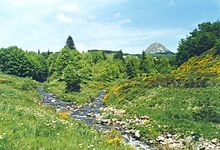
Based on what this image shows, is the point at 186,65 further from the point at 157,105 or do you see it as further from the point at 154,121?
the point at 154,121

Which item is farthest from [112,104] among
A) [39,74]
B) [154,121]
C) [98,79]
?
[39,74]

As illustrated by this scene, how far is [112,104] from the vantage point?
190 feet

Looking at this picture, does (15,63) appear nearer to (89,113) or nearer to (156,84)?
(156,84)

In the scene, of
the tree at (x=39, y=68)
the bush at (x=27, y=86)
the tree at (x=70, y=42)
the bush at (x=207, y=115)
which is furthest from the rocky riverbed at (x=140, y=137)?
the tree at (x=70, y=42)

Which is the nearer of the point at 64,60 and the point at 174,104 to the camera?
the point at 174,104

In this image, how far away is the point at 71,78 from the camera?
70500mm

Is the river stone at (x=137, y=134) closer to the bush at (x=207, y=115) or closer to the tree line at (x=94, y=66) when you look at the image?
the bush at (x=207, y=115)

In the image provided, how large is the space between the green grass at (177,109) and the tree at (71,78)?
15.1 metres

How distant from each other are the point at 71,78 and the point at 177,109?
32.8 meters

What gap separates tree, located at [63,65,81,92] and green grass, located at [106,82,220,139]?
15.1m

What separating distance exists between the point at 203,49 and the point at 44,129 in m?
76.3

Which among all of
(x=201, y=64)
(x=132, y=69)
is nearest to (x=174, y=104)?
(x=201, y=64)

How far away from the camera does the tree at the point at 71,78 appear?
2752 inches

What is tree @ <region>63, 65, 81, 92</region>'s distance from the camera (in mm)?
69900
